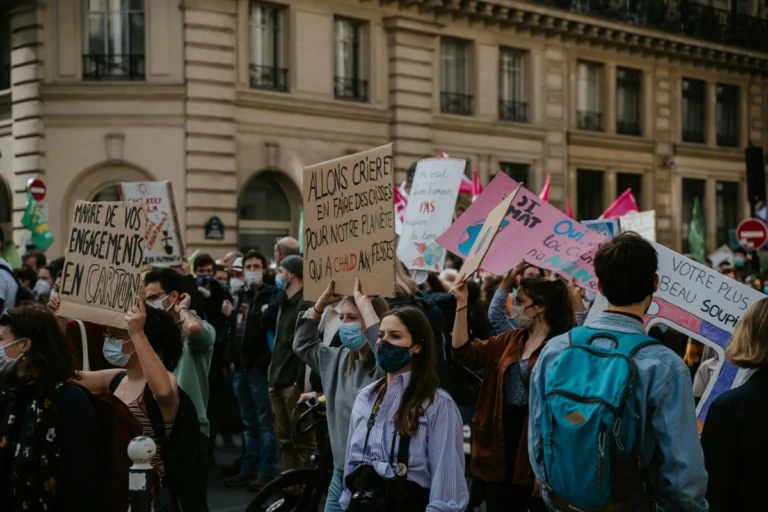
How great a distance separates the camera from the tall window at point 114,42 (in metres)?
23.0

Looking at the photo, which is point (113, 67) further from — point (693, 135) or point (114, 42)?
point (693, 135)

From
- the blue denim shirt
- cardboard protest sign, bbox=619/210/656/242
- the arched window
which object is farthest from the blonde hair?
the arched window

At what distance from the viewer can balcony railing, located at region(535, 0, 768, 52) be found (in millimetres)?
32719

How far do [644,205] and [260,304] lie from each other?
25041 mm

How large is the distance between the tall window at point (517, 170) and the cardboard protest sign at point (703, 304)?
77.2 ft

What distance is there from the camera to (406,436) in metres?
4.83

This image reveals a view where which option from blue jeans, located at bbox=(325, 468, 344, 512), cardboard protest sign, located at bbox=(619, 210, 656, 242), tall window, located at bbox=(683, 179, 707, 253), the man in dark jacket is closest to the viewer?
blue jeans, located at bbox=(325, 468, 344, 512)

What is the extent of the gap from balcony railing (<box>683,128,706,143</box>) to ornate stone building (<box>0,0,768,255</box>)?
20 centimetres

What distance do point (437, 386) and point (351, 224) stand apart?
1.66 m

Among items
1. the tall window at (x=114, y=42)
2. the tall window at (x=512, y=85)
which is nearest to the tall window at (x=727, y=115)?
the tall window at (x=512, y=85)

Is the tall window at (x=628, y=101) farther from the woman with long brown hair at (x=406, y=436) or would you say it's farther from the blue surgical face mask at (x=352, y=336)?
the woman with long brown hair at (x=406, y=436)

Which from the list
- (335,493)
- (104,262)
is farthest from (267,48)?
(335,493)

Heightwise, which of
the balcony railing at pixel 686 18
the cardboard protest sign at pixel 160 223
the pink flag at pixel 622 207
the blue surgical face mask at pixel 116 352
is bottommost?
the blue surgical face mask at pixel 116 352

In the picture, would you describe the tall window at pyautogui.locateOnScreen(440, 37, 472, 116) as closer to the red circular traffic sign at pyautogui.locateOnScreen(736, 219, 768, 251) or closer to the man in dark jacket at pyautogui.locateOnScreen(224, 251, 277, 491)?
the red circular traffic sign at pyautogui.locateOnScreen(736, 219, 768, 251)
